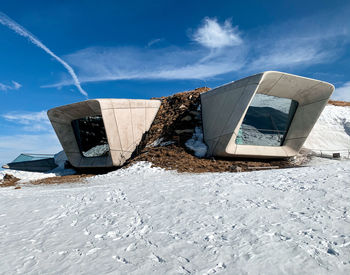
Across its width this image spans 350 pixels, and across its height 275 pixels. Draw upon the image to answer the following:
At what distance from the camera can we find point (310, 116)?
50.3ft

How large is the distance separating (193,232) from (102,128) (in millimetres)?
14693

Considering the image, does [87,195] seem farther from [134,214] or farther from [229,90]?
[229,90]

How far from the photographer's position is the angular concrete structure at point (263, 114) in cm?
1342

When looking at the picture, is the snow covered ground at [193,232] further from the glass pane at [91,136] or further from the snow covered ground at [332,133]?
the snow covered ground at [332,133]

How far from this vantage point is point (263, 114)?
14.7 m

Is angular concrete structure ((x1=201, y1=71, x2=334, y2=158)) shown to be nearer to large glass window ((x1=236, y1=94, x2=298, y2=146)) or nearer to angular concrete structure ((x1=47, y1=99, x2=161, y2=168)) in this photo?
large glass window ((x1=236, y1=94, x2=298, y2=146))

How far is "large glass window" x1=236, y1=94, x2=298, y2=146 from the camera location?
552 inches

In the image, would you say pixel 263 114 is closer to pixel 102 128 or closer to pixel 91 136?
pixel 102 128

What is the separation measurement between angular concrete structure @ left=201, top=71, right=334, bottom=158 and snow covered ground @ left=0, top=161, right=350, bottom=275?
21.9ft

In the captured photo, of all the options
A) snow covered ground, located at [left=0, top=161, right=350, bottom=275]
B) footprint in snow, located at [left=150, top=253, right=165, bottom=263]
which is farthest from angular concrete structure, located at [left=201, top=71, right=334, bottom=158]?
footprint in snow, located at [left=150, top=253, right=165, bottom=263]

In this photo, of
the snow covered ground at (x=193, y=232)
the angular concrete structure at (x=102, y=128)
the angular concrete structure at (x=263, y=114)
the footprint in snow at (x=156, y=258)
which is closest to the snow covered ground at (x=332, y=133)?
the angular concrete structure at (x=263, y=114)

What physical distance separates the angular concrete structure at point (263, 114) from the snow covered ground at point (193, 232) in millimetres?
6677

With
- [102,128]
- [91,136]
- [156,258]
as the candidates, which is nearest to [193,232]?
[156,258]

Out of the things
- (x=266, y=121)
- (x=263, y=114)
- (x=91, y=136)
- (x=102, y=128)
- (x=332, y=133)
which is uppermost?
(x=263, y=114)
